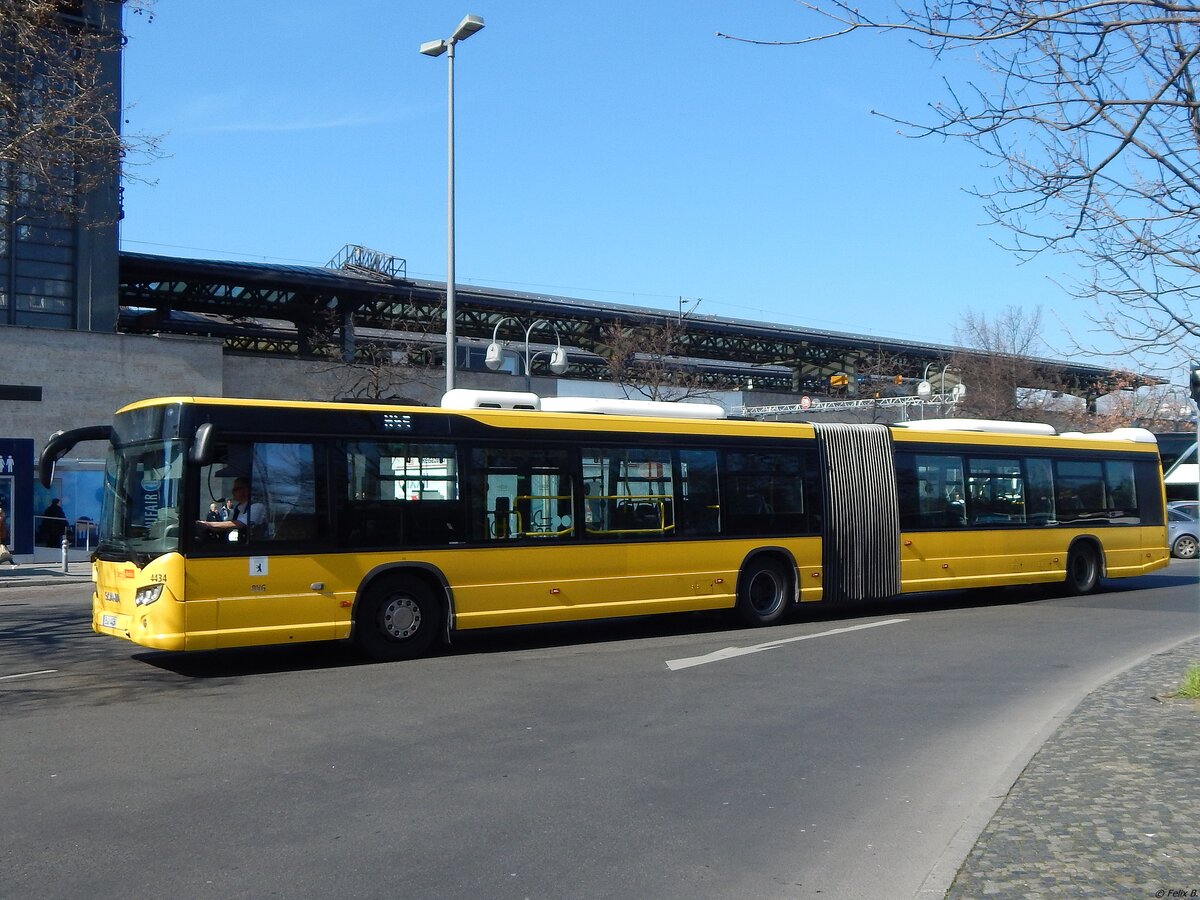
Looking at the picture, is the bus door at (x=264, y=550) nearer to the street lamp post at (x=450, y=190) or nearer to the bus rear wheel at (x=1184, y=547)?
the street lamp post at (x=450, y=190)

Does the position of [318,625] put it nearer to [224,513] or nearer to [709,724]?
[224,513]

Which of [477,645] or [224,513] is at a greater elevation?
[224,513]

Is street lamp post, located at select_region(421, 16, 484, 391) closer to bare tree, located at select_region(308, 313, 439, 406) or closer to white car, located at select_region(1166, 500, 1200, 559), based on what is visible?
bare tree, located at select_region(308, 313, 439, 406)

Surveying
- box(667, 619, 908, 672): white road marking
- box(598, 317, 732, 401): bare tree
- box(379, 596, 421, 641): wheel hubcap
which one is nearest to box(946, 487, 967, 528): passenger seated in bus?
box(667, 619, 908, 672): white road marking

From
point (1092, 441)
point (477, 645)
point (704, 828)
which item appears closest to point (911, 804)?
point (704, 828)

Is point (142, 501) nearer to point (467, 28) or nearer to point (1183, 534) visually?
point (467, 28)

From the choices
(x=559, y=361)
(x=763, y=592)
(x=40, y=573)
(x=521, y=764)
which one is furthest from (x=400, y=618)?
(x=559, y=361)

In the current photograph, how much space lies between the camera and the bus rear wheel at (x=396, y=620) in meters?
12.2

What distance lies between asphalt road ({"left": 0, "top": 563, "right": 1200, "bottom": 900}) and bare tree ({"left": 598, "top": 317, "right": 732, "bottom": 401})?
105 feet

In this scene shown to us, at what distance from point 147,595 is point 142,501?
1.05 metres

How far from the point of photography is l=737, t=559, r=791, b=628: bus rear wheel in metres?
15.6

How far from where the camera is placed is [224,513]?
11.5 m

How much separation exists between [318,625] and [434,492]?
6.58 feet

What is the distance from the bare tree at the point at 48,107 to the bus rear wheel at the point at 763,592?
11.1 meters
